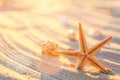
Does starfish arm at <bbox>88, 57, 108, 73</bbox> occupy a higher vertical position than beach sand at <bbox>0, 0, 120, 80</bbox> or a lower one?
lower

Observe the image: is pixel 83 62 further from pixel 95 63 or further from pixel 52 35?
pixel 52 35

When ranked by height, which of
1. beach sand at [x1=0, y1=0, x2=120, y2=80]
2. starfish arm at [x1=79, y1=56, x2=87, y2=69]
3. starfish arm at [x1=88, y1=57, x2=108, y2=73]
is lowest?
starfish arm at [x1=88, y1=57, x2=108, y2=73]

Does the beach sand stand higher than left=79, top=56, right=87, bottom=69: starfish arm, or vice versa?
the beach sand

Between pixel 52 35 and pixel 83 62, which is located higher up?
pixel 52 35

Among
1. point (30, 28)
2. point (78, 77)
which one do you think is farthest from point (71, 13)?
point (78, 77)

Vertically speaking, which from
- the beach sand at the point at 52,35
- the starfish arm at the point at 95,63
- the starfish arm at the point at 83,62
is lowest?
the starfish arm at the point at 95,63

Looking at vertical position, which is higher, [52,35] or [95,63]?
[52,35]

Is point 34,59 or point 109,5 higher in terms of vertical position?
point 109,5

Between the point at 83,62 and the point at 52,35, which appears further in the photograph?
the point at 52,35

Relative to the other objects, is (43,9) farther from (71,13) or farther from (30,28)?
(30,28)

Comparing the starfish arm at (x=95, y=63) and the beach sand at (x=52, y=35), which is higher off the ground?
the beach sand at (x=52, y=35)

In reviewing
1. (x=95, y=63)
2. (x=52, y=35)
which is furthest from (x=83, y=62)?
(x=52, y=35)
